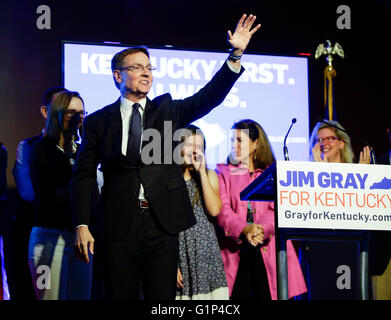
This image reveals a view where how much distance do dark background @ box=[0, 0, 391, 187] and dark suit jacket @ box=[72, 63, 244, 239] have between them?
2583mm

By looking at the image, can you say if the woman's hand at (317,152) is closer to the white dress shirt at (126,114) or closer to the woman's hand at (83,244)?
the white dress shirt at (126,114)

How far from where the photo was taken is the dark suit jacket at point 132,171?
2.50 m

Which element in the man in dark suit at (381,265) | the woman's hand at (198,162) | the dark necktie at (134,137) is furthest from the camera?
the man in dark suit at (381,265)

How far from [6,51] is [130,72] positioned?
2796 millimetres

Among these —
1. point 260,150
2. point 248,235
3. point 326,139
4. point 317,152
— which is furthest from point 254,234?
point 326,139

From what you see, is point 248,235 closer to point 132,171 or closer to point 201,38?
point 132,171

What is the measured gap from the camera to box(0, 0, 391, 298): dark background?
16.9 ft

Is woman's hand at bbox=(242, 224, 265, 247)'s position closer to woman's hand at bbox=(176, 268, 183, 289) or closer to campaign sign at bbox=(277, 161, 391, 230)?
woman's hand at bbox=(176, 268, 183, 289)

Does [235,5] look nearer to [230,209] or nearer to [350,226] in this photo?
[230,209]

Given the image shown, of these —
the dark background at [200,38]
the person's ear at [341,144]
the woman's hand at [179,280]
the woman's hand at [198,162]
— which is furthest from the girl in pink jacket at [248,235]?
the dark background at [200,38]

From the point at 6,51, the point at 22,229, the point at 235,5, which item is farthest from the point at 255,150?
the point at 6,51

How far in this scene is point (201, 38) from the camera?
5562 millimetres

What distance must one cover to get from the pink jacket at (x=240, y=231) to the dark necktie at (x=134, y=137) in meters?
1.20

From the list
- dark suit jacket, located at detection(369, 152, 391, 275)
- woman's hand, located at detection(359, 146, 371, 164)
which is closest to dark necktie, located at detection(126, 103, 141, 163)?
woman's hand, located at detection(359, 146, 371, 164)
